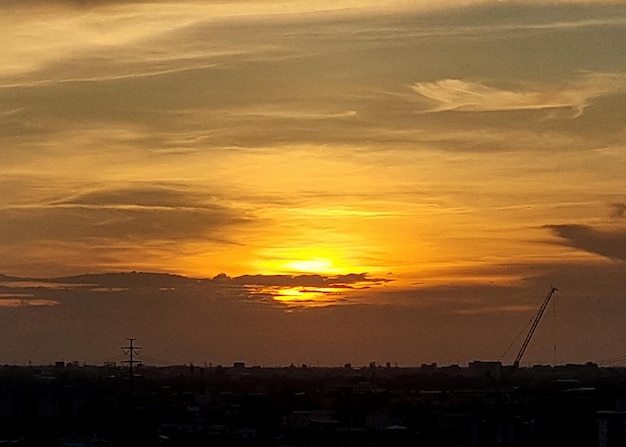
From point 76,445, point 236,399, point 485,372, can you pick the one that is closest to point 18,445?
point 76,445

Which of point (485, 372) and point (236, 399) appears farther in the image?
point (485, 372)

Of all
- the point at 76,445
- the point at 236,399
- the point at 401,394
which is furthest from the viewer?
the point at 401,394

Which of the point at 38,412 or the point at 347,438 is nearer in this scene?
the point at 347,438

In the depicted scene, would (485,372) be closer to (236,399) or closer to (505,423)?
(236,399)

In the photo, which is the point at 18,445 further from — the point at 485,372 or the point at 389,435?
the point at 485,372

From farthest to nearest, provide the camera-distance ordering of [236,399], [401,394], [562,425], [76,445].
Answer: [401,394]
[236,399]
[562,425]
[76,445]

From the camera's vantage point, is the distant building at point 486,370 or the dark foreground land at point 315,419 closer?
the dark foreground land at point 315,419

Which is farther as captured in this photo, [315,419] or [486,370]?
[486,370]

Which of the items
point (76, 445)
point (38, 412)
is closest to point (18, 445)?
point (76, 445)

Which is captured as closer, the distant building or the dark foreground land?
the dark foreground land
